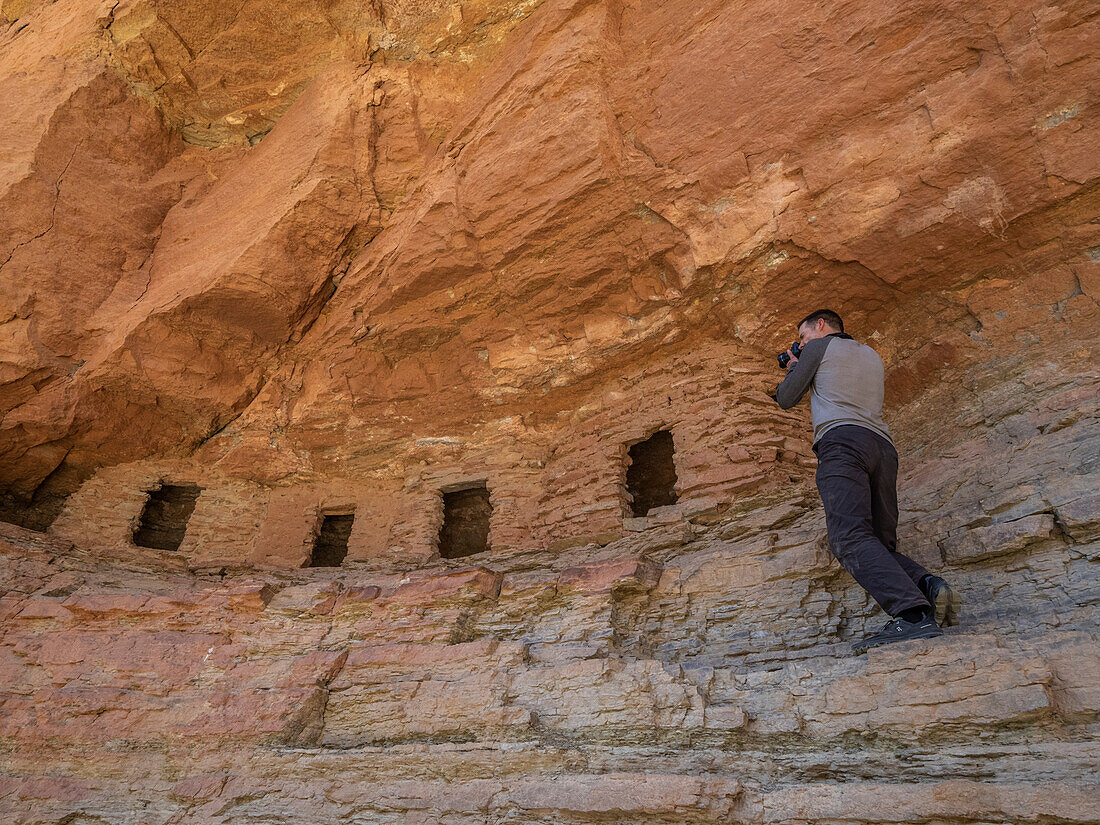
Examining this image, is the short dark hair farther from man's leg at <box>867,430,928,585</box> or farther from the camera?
man's leg at <box>867,430,928,585</box>

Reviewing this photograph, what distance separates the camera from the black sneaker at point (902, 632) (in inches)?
149

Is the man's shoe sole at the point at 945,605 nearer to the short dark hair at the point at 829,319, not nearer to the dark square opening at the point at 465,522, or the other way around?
the short dark hair at the point at 829,319

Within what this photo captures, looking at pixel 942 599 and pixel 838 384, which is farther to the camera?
pixel 838 384

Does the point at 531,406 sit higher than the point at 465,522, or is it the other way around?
the point at 531,406

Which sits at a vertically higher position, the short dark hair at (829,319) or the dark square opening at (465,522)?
the short dark hair at (829,319)

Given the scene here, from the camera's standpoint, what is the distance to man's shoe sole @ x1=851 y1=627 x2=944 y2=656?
379 centimetres

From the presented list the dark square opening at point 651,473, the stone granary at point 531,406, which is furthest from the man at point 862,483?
the dark square opening at point 651,473

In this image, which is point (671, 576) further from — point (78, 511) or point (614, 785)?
point (78, 511)

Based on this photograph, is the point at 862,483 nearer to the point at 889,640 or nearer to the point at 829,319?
the point at 889,640

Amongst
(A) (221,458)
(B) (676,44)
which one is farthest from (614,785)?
(A) (221,458)

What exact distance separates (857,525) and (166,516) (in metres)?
8.07

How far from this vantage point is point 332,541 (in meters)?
8.99

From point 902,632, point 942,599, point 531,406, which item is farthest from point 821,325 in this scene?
point 531,406

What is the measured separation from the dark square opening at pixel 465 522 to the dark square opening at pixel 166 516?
305 centimetres
